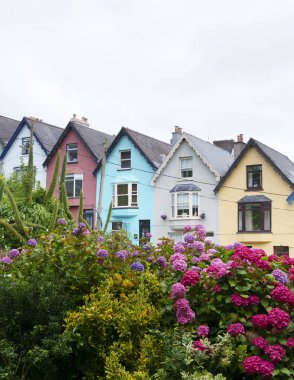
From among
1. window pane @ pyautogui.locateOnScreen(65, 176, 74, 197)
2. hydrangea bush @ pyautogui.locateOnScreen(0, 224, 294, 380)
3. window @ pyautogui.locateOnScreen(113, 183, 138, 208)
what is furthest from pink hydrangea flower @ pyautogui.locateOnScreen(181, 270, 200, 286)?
window pane @ pyautogui.locateOnScreen(65, 176, 74, 197)

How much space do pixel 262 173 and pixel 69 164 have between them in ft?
44.8

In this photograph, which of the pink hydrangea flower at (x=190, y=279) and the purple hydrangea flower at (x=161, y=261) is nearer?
the pink hydrangea flower at (x=190, y=279)

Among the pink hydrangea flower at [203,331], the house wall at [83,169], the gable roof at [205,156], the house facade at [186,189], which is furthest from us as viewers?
the house wall at [83,169]

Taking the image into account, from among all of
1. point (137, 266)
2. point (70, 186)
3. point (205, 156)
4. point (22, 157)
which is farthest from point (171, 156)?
point (137, 266)

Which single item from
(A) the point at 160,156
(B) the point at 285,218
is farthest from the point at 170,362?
(A) the point at 160,156

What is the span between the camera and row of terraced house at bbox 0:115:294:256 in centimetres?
3222

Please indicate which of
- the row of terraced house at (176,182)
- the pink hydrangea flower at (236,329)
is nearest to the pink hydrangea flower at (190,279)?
the pink hydrangea flower at (236,329)

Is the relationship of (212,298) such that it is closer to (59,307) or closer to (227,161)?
(59,307)

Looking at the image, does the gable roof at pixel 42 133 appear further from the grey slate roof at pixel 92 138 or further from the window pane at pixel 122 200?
the window pane at pixel 122 200

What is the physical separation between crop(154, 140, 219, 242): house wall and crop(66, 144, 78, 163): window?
21.7 feet

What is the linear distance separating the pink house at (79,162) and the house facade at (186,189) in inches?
186

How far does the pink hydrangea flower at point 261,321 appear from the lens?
16.5ft

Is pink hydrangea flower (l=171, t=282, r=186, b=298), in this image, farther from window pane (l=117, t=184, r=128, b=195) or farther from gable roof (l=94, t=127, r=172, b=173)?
window pane (l=117, t=184, r=128, b=195)

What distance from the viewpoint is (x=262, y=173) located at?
3275cm
